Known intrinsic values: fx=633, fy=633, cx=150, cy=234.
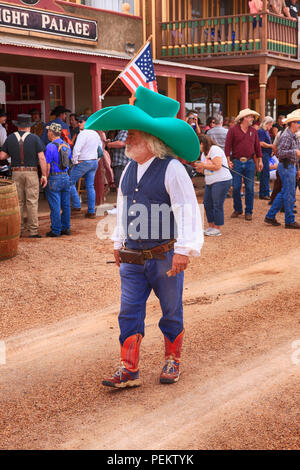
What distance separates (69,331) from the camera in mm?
5703

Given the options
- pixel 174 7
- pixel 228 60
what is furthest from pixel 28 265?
pixel 174 7

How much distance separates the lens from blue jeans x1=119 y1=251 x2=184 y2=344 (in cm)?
431

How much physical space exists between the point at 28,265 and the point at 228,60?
473 inches

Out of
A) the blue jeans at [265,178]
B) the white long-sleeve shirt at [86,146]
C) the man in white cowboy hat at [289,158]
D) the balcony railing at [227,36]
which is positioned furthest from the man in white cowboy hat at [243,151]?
the balcony railing at [227,36]

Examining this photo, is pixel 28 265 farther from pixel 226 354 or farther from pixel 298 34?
pixel 298 34

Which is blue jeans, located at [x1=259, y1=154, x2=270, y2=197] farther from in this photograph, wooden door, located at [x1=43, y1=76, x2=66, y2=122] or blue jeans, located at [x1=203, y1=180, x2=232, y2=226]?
wooden door, located at [x1=43, y1=76, x2=66, y2=122]

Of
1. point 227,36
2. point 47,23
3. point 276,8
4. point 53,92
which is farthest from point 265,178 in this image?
point 276,8

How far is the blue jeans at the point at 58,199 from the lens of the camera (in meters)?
9.65

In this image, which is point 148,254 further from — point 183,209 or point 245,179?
point 245,179

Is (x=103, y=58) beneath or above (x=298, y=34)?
beneath

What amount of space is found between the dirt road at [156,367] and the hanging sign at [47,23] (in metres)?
6.43

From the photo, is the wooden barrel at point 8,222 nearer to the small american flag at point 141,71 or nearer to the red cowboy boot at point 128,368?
the small american flag at point 141,71

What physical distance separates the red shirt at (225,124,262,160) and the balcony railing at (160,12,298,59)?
23.0 ft
